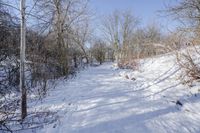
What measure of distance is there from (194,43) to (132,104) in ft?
12.6

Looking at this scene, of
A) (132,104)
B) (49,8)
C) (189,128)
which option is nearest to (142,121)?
(189,128)

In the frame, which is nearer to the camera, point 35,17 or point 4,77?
point 35,17

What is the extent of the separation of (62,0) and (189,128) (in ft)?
48.9

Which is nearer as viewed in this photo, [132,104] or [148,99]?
[132,104]

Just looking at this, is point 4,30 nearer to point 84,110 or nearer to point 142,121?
point 84,110

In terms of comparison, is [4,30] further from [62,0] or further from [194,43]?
[62,0]

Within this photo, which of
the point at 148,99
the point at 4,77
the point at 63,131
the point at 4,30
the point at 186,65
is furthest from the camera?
the point at 4,77

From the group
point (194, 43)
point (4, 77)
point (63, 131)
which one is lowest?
point (63, 131)

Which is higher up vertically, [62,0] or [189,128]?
[62,0]

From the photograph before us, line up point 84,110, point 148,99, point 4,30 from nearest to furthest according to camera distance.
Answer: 1. point 84,110
2. point 4,30
3. point 148,99

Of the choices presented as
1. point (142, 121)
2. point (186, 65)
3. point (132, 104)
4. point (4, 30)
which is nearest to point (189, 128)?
point (142, 121)

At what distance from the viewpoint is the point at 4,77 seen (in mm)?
9914

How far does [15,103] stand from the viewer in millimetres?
7484

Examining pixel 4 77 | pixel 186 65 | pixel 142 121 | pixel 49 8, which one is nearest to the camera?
pixel 142 121
